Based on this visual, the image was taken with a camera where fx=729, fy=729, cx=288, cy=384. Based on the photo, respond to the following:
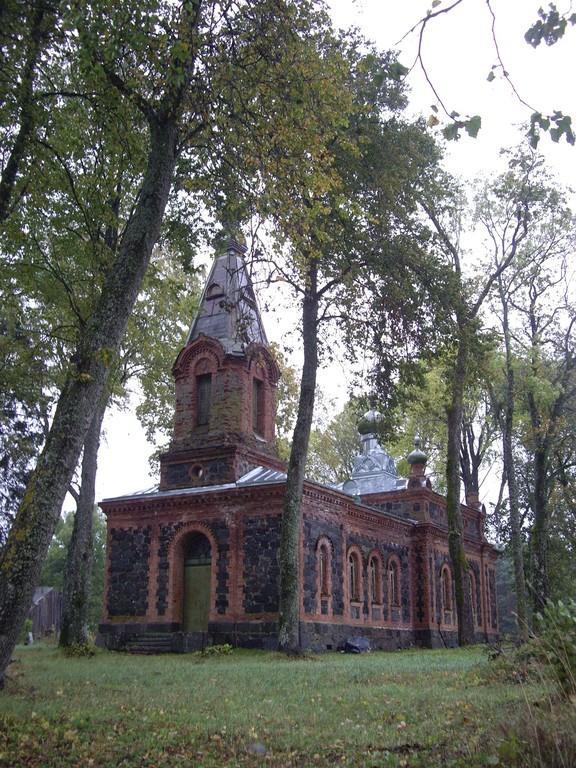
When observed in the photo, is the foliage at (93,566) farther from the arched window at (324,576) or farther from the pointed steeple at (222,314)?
the arched window at (324,576)

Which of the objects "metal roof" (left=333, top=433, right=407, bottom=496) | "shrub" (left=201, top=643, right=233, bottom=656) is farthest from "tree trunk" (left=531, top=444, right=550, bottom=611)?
"shrub" (left=201, top=643, right=233, bottom=656)

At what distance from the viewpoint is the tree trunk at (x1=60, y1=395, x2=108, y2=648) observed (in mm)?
20266

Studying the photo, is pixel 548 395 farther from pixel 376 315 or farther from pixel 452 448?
pixel 376 315

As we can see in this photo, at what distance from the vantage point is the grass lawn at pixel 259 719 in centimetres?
643

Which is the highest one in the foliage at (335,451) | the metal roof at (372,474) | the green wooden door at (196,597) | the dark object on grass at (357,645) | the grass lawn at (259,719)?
the foliage at (335,451)

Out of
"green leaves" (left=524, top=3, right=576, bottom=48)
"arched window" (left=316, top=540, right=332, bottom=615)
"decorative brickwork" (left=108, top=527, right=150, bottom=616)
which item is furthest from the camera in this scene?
"decorative brickwork" (left=108, top=527, right=150, bottom=616)

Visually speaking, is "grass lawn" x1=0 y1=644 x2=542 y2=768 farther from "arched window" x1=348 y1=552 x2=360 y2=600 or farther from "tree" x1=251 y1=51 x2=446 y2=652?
"arched window" x1=348 y1=552 x2=360 y2=600

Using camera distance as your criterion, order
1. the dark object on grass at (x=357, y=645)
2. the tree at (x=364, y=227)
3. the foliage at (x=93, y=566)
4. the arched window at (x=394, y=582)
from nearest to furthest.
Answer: the tree at (x=364, y=227) → the dark object on grass at (x=357, y=645) → the arched window at (x=394, y=582) → the foliage at (x=93, y=566)

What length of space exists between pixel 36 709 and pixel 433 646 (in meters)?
23.1

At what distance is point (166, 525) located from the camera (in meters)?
23.0

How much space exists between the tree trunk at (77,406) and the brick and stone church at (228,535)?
9219 millimetres

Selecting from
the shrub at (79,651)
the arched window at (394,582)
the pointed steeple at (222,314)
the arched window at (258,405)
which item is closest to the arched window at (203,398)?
the pointed steeple at (222,314)

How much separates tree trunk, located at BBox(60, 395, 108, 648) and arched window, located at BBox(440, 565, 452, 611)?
16.4 metres

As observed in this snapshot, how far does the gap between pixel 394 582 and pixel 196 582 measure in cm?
929
